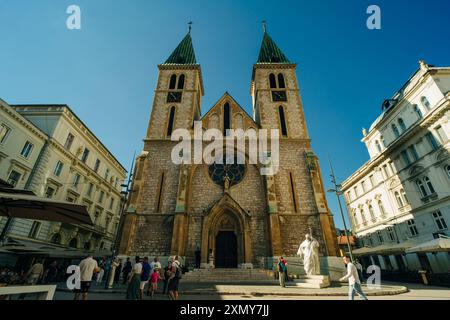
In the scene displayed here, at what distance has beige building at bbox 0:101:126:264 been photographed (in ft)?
54.7

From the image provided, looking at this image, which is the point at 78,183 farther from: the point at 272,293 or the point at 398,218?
the point at 398,218

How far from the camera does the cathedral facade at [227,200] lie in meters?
15.4

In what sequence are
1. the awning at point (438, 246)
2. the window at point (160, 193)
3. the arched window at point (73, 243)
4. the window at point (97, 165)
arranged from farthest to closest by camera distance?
the window at point (97, 165) < the arched window at point (73, 243) < the window at point (160, 193) < the awning at point (438, 246)

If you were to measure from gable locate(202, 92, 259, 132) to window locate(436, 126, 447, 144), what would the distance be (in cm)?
1559

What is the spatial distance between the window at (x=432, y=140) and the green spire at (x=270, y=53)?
53.7 feet

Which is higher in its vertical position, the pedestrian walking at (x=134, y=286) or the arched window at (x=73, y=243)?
the arched window at (x=73, y=243)

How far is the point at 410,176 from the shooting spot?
2134 cm

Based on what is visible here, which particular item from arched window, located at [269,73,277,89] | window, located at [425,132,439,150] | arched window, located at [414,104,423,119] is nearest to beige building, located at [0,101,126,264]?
arched window, located at [269,73,277,89]

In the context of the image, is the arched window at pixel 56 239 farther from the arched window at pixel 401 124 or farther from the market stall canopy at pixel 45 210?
the arched window at pixel 401 124

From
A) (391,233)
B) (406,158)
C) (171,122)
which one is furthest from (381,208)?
(171,122)

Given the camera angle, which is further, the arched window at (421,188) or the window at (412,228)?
the window at (412,228)

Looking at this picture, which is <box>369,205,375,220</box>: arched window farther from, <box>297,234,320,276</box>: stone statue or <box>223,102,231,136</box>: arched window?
<box>223,102,231,136</box>: arched window

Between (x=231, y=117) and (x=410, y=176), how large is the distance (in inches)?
749

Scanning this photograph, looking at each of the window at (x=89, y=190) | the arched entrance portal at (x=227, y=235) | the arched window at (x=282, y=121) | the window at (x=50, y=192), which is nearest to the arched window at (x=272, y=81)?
the arched window at (x=282, y=121)
